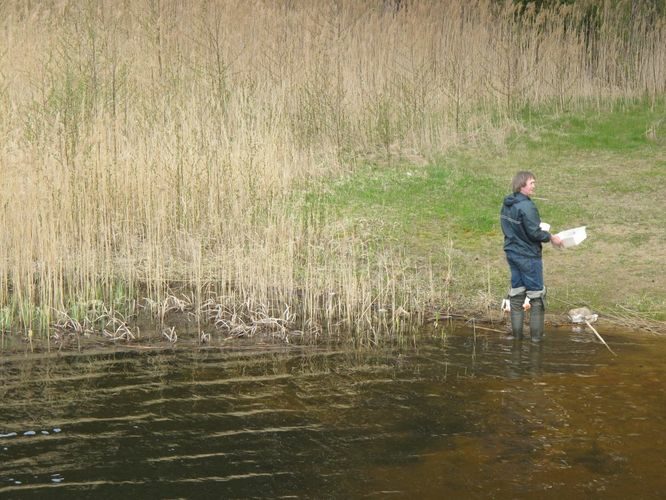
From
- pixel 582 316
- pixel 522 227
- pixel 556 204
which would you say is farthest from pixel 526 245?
pixel 556 204

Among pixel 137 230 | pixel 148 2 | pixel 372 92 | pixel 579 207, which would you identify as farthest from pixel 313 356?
pixel 148 2

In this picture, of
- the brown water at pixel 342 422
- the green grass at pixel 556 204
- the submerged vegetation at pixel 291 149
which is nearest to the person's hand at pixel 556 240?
the brown water at pixel 342 422

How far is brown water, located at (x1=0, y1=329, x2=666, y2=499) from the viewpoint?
19.2 ft

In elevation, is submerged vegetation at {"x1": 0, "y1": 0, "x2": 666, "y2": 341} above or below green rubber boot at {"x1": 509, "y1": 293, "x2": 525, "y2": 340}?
above

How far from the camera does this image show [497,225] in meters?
12.1

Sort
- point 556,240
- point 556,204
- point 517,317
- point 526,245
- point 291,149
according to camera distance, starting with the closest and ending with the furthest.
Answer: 1. point 556,240
2. point 526,245
3. point 517,317
4. point 556,204
5. point 291,149

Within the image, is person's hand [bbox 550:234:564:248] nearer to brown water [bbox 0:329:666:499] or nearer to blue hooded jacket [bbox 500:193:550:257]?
blue hooded jacket [bbox 500:193:550:257]

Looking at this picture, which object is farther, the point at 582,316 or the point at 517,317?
the point at 582,316

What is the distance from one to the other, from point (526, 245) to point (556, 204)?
13.5 ft

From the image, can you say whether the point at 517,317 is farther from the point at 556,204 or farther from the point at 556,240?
the point at 556,204

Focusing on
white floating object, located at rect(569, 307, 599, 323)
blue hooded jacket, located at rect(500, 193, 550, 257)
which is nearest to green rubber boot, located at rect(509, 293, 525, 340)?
blue hooded jacket, located at rect(500, 193, 550, 257)

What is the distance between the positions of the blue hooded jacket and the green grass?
119cm

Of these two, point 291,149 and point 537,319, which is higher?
point 291,149

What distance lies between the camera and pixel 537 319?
8852mm
